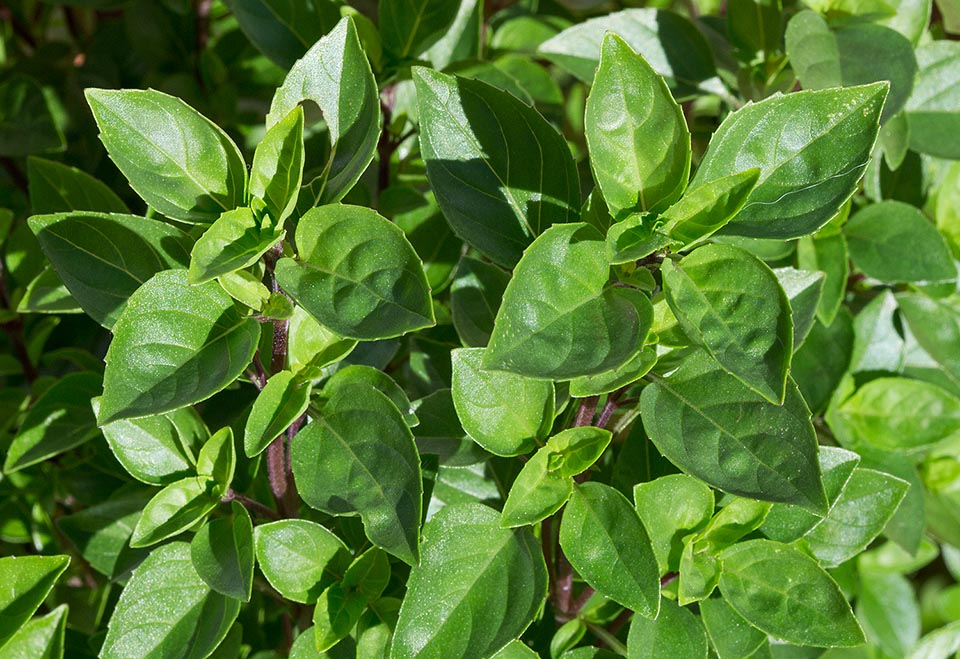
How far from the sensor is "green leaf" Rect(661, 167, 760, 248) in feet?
1.76

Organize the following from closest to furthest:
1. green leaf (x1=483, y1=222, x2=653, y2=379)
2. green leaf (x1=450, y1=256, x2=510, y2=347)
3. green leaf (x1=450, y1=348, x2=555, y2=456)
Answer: green leaf (x1=483, y1=222, x2=653, y2=379) → green leaf (x1=450, y1=348, x2=555, y2=456) → green leaf (x1=450, y1=256, x2=510, y2=347)

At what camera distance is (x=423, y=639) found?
583 mm

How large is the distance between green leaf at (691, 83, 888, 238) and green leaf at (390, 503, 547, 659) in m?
0.24

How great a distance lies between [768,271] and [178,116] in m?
0.35

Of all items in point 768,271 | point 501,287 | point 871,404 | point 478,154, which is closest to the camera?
point 768,271

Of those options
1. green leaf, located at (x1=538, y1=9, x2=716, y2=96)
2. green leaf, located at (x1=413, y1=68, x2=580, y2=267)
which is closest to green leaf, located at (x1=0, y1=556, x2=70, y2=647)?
green leaf, located at (x1=413, y1=68, x2=580, y2=267)

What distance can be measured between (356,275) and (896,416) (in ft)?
1.83

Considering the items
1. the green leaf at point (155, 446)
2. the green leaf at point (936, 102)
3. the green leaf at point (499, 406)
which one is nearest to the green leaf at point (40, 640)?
the green leaf at point (155, 446)

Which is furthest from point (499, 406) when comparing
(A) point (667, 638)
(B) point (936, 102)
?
(B) point (936, 102)

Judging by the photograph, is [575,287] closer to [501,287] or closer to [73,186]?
[501,287]

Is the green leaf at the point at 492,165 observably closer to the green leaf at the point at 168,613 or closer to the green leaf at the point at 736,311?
the green leaf at the point at 736,311

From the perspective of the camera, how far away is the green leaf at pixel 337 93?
598mm

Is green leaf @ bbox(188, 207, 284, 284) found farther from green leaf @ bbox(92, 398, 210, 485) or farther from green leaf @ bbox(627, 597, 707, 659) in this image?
green leaf @ bbox(627, 597, 707, 659)

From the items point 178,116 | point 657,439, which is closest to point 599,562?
point 657,439
